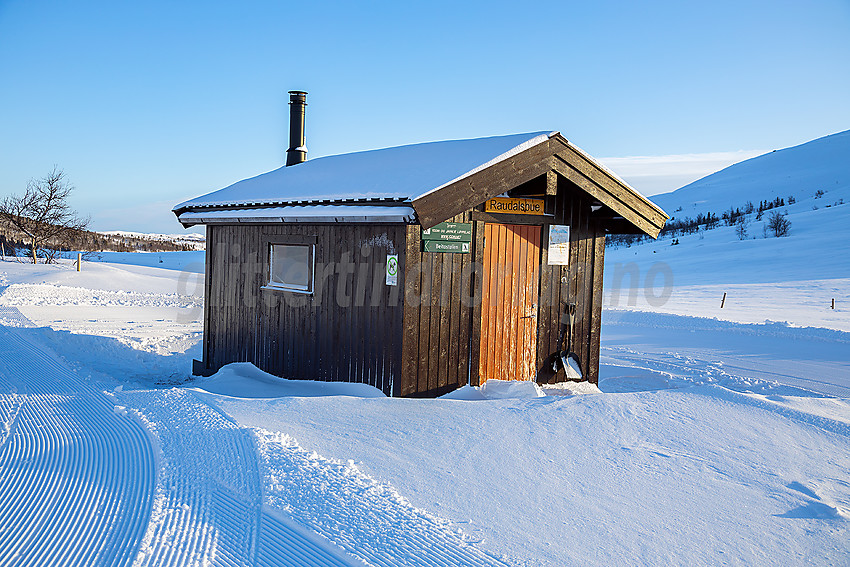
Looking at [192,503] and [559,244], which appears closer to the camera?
[192,503]

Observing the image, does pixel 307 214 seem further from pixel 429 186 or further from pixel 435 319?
pixel 435 319

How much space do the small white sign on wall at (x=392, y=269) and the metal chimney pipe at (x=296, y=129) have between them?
19.1 ft

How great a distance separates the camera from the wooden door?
7.55m

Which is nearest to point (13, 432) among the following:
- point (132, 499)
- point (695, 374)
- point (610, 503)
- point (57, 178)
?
point (132, 499)

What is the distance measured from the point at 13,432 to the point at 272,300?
3741mm

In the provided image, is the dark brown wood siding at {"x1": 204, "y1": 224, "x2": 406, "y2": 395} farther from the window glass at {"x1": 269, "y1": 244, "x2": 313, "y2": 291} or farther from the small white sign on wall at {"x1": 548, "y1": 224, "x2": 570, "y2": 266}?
the small white sign on wall at {"x1": 548, "y1": 224, "x2": 570, "y2": 266}

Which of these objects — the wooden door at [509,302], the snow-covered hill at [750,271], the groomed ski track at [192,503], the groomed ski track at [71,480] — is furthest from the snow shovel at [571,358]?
the snow-covered hill at [750,271]

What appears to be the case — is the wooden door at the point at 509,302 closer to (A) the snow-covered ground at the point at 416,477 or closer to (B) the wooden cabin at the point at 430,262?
(B) the wooden cabin at the point at 430,262

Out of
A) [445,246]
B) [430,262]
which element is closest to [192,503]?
[430,262]

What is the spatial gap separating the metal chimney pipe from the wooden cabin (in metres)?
2.91

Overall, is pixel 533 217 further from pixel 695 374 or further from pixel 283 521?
pixel 283 521

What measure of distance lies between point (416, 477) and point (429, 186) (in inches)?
125

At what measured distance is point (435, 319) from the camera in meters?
7.11

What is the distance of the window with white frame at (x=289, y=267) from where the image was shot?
8.27m
